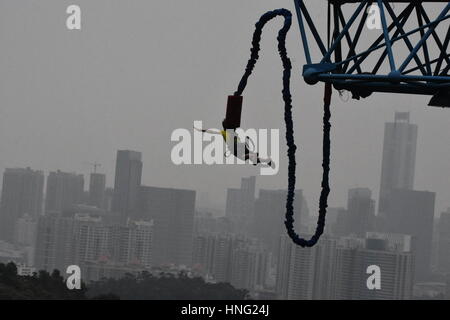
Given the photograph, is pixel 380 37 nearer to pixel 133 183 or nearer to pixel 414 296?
pixel 414 296

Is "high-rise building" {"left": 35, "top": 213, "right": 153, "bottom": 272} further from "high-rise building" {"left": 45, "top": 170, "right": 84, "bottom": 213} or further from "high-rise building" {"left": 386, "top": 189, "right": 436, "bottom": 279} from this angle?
"high-rise building" {"left": 386, "top": 189, "right": 436, "bottom": 279}

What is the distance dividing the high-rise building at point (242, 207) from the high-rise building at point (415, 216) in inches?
553

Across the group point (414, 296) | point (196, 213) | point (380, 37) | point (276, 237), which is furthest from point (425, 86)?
point (196, 213)

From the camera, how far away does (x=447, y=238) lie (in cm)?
10175

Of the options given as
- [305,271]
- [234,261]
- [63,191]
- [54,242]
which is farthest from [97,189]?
[305,271]

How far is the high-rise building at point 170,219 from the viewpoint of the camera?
107812mm

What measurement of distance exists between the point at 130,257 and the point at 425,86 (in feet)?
305

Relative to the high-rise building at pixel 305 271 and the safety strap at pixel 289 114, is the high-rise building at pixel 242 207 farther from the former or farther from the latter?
the safety strap at pixel 289 114

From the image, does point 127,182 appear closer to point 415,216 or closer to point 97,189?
point 97,189

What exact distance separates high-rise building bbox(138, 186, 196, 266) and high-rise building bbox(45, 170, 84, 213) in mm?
7155

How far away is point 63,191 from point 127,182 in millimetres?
8443

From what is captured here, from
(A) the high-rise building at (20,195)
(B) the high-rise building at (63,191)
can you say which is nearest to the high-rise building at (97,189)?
(B) the high-rise building at (63,191)

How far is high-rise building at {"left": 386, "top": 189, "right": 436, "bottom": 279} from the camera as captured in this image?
100 metres
